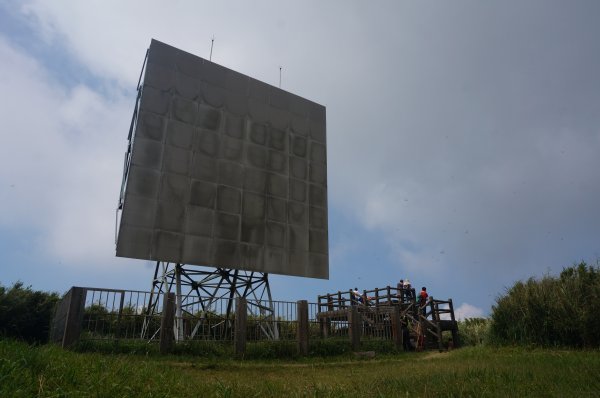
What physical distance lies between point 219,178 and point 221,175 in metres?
0.18

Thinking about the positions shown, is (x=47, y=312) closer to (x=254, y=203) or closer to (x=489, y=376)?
(x=254, y=203)

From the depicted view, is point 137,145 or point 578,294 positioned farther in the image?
point 137,145

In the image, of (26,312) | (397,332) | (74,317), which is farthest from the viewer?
(26,312)

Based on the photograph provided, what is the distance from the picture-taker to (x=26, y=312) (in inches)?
895

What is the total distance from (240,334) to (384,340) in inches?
273

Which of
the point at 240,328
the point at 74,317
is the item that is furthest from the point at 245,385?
the point at 74,317

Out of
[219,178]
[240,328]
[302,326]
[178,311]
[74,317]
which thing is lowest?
[240,328]

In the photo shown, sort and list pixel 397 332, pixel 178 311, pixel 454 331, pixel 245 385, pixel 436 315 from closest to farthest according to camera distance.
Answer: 1. pixel 245 385
2. pixel 178 311
3. pixel 397 332
4. pixel 436 315
5. pixel 454 331

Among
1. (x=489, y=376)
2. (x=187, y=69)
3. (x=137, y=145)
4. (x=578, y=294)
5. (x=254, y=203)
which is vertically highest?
(x=187, y=69)

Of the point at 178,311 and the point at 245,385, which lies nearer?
the point at 245,385

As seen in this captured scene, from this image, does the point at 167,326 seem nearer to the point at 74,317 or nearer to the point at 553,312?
the point at 74,317

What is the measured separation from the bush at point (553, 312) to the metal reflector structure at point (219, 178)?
8943 millimetres

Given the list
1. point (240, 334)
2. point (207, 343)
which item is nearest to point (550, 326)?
point (240, 334)

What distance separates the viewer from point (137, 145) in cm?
1828
